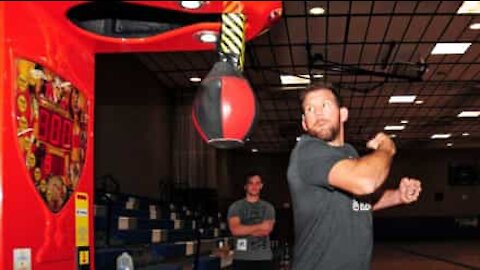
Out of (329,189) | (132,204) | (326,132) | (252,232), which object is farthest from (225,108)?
(132,204)

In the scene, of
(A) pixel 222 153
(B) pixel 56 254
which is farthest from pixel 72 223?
(A) pixel 222 153

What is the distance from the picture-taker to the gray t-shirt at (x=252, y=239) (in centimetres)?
649

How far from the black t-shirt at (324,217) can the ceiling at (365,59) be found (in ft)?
15.1

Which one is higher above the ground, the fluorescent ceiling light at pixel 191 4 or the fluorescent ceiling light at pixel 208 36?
the fluorescent ceiling light at pixel 191 4

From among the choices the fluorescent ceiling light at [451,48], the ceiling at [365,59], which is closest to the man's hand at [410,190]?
the ceiling at [365,59]

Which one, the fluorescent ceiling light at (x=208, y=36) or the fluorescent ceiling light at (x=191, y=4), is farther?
the fluorescent ceiling light at (x=208, y=36)

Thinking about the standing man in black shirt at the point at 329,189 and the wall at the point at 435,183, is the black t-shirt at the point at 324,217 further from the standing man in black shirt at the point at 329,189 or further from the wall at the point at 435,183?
the wall at the point at 435,183

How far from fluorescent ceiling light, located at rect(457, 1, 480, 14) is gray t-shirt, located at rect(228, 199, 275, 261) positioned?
5.34 m

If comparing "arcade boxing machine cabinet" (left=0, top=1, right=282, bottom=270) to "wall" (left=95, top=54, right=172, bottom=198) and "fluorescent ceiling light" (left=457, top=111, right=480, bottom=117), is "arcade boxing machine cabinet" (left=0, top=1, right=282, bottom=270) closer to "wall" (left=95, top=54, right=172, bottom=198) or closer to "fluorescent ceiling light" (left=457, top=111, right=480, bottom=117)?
"wall" (left=95, top=54, right=172, bottom=198)

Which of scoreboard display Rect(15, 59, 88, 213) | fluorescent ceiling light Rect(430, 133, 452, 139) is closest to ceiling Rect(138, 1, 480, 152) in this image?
scoreboard display Rect(15, 59, 88, 213)

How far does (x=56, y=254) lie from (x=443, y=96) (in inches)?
601

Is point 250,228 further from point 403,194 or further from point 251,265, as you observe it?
point 403,194

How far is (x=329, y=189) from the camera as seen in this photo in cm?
286

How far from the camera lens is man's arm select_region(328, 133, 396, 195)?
2.63 meters
